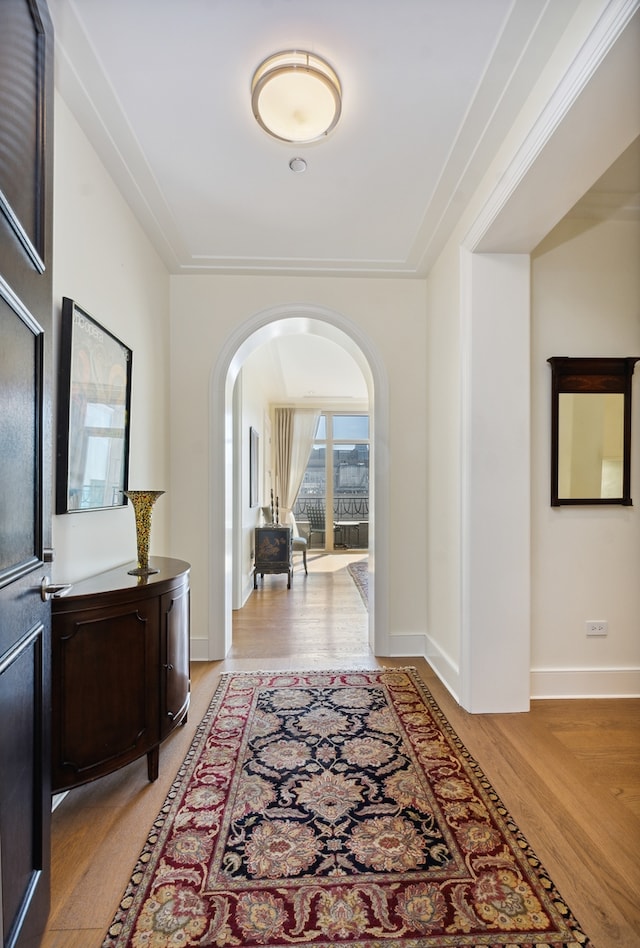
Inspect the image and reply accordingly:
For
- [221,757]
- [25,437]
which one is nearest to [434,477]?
[221,757]

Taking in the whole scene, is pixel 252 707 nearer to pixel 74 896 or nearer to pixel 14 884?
pixel 74 896

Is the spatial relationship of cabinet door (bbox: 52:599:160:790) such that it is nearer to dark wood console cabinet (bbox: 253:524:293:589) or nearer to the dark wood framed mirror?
the dark wood framed mirror

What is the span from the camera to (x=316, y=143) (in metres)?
2.18

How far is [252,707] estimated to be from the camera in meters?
2.77

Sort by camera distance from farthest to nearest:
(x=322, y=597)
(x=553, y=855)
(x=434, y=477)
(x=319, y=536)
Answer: (x=319, y=536) → (x=322, y=597) → (x=434, y=477) → (x=553, y=855)

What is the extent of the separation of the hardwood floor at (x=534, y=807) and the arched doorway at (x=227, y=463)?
0.36m

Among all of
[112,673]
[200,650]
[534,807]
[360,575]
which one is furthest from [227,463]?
[360,575]

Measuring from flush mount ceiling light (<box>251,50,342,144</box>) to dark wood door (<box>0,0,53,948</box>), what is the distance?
79 centimetres

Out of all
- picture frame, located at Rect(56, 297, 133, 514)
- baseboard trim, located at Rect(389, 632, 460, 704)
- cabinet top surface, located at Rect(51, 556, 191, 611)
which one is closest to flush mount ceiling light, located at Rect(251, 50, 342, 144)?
Answer: picture frame, located at Rect(56, 297, 133, 514)

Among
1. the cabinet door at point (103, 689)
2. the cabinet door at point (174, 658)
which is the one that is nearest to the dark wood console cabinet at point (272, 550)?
the cabinet door at point (174, 658)

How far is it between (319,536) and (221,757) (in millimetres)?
7630

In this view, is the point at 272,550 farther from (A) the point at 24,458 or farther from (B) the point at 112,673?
(A) the point at 24,458

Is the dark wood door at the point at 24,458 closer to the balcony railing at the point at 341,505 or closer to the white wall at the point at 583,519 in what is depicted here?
the white wall at the point at 583,519

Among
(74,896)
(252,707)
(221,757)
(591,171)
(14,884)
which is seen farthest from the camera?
(252,707)
